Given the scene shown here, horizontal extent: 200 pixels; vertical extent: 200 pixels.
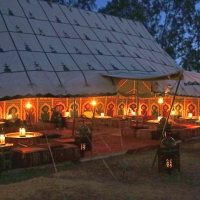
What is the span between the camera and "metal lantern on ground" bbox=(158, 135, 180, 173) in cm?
639

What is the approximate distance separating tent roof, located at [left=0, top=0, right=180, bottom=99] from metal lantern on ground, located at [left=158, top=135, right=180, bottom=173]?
211 cm

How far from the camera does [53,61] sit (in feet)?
33.6

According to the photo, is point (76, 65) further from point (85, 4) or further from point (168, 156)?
point (85, 4)

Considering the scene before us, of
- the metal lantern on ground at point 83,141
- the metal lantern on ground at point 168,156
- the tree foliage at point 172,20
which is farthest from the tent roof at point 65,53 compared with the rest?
the tree foliage at point 172,20

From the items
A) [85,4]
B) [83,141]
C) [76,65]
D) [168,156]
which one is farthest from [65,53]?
[85,4]

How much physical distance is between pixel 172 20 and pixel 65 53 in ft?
50.5

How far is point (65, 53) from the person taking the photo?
1090 cm

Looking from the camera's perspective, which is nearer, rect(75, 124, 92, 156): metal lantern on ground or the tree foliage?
rect(75, 124, 92, 156): metal lantern on ground

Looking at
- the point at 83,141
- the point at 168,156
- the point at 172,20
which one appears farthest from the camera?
the point at 172,20

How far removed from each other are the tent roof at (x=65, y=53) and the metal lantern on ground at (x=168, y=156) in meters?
2.11

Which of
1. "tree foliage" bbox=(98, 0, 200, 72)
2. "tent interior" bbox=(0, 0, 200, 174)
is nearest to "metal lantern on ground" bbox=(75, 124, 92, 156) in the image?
"tent interior" bbox=(0, 0, 200, 174)

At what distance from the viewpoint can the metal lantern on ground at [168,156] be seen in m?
6.39

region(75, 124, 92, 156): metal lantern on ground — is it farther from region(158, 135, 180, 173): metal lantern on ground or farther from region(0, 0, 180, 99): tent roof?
region(158, 135, 180, 173): metal lantern on ground

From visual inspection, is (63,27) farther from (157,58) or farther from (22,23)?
(157,58)
